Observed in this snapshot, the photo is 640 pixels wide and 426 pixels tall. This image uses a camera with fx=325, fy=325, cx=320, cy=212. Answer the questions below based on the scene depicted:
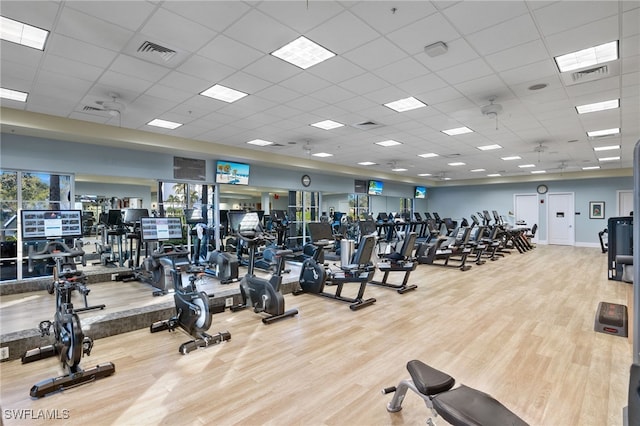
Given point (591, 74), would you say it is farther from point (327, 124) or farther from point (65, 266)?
point (65, 266)

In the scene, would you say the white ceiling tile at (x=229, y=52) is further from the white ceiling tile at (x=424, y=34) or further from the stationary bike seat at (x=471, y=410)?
the stationary bike seat at (x=471, y=410)

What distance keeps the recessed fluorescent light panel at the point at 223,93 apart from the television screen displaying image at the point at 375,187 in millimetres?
9682

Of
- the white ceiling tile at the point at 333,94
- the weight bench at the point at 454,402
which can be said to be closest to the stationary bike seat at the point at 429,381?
the weight bench at the point at 454,402

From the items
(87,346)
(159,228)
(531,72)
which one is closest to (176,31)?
(87,346)

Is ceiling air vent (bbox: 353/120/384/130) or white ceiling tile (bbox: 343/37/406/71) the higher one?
white ceiling tile (bbox: 343/37/406/71)

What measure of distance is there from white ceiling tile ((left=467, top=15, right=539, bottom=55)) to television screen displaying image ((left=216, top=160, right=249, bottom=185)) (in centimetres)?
701

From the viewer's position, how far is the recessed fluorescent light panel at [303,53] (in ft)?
11.3

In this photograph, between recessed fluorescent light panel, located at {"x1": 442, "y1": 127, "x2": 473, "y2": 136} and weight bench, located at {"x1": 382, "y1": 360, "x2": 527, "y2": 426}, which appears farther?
recessed fluorescent light panel, located at {"x1": 442, "y1": 127, "x2": 473, "y2": 136}

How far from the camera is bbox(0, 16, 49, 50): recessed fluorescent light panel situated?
10.0 ft

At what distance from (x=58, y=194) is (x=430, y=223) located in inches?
371

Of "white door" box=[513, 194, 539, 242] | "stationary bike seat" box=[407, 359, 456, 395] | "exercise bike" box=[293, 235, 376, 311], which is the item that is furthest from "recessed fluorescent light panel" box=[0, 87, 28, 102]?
"white door" box=[513, 194, 539, 242]

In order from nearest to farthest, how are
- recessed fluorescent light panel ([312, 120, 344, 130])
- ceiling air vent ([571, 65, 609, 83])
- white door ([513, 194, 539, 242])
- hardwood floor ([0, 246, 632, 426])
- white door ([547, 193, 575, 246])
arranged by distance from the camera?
1. hardwood floor ([0, 246, 632, 426])
2. ceiling air vent ([571, 65, 609, 83])
3. recessed fluorescent light panel ([312, 120, 344, 130])
4. white door ([547, 193, 575, 246])
5. white door ([513, 194, 539, 242])

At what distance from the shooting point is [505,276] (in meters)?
7.02

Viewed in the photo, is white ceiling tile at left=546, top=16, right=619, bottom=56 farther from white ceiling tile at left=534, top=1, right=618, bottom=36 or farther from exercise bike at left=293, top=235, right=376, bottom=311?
exercise bike at left=293, top=235, right=376, bottom=311
